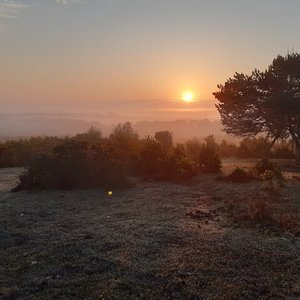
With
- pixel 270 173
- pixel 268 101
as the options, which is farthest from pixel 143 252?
pixel 268 101

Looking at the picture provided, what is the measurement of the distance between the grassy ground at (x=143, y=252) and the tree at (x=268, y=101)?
1646 centimetres

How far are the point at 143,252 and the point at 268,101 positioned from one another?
23.9m

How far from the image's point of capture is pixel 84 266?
8.26m

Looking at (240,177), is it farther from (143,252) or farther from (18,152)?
(18,152)

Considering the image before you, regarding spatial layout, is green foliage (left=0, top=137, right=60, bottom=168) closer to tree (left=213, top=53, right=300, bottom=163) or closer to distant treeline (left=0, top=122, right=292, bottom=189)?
distant treeline (left=0, top=122, right=292, bottom=189)

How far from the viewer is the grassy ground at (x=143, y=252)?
719 centimetres

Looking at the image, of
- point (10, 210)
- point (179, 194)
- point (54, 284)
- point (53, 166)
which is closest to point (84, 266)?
point (54, 284)

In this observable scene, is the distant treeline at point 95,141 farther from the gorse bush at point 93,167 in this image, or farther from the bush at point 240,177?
the bush at point 240,177

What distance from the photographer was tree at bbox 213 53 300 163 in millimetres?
30281

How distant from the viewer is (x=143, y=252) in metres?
9.05

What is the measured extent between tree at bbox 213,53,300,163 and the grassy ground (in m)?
16.5

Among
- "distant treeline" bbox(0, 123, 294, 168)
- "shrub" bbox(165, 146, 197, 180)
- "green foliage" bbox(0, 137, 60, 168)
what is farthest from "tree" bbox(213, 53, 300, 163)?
"green foliage" bbox(0, 137, 60, 168)

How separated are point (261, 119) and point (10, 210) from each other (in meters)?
22.5

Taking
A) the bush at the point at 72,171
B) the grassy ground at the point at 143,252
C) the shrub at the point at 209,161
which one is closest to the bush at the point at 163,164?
the shrub at the point at 209,161
